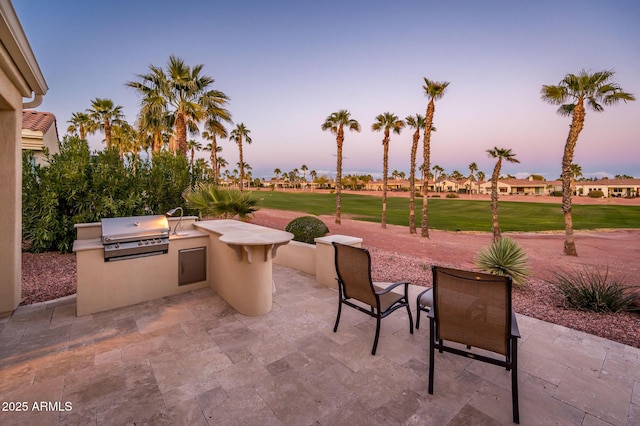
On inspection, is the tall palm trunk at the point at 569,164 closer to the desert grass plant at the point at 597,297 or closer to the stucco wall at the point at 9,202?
the desert grass plant at the point at 597,297

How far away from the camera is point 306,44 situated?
13297 mm

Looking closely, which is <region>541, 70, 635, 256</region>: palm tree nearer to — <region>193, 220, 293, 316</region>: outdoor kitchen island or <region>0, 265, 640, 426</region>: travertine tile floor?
<region>0, 265, 640, 426</region>: travertine tile floor

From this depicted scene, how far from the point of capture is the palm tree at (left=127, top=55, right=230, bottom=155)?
13.7 meters

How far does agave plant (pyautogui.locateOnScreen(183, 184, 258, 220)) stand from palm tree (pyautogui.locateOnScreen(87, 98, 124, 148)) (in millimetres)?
18545

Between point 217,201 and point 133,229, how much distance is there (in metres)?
5.47

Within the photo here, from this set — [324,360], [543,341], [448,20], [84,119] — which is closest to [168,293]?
[324,360]

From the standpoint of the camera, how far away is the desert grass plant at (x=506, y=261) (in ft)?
18.3

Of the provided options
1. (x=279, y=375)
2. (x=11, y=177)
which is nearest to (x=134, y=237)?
(x=11, y=177)

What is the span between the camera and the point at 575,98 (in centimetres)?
1111

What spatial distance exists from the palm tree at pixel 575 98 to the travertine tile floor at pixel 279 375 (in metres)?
11.9

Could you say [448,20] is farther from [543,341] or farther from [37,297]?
[37,297]

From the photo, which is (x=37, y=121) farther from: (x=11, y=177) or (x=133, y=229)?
(x=133, y=229)

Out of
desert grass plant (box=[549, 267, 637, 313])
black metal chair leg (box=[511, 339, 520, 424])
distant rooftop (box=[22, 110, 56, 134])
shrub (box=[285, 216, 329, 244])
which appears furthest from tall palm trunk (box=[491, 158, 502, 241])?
distant rooftop (box=[22, 110, 56, 134])

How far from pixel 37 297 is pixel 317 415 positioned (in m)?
5.24
